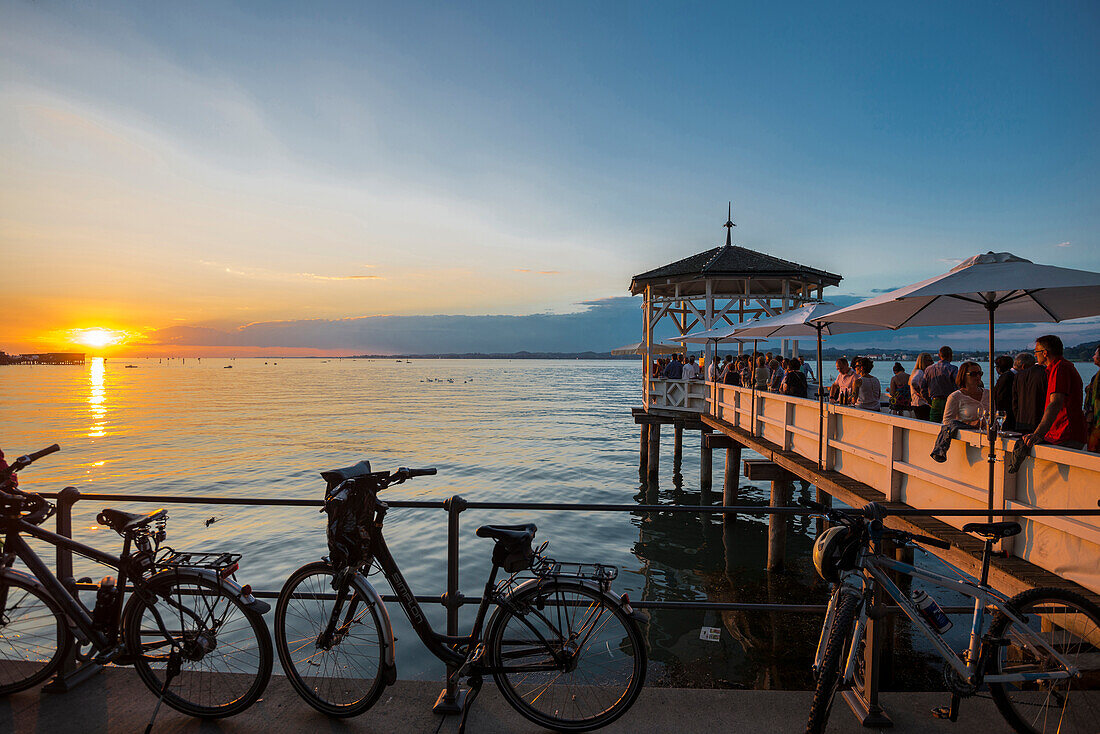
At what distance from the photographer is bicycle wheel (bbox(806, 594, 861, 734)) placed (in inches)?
112

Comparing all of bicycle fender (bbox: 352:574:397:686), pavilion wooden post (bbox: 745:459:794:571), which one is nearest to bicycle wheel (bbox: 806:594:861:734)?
bicycle fender (bbox: 352:574:397:686)

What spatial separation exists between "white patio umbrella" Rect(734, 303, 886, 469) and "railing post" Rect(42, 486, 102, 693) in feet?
27.9

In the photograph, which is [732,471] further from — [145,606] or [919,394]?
[145,606]

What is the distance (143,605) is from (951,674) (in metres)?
4.22

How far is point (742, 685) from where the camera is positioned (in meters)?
7.73

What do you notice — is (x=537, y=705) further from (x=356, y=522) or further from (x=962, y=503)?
(x=962, y=503)

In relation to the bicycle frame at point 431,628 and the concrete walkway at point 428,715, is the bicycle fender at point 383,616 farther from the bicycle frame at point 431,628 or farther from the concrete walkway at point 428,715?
the concrete walkway at point 428,715

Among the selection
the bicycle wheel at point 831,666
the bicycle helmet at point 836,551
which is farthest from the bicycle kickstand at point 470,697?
the bicycle helmet at point 836,551

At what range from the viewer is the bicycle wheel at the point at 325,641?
3.18 meters

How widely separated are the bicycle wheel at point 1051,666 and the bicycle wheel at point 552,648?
73.4 inches

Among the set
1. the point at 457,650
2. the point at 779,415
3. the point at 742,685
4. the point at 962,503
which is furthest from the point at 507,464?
the point at 457,650

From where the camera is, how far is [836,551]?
9.82 feet

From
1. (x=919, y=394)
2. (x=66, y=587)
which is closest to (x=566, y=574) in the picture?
(x=66, y=587)

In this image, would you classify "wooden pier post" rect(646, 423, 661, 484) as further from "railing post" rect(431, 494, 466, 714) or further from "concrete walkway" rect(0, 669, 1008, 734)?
"railing post" rect(431, 494, 466, 714)
